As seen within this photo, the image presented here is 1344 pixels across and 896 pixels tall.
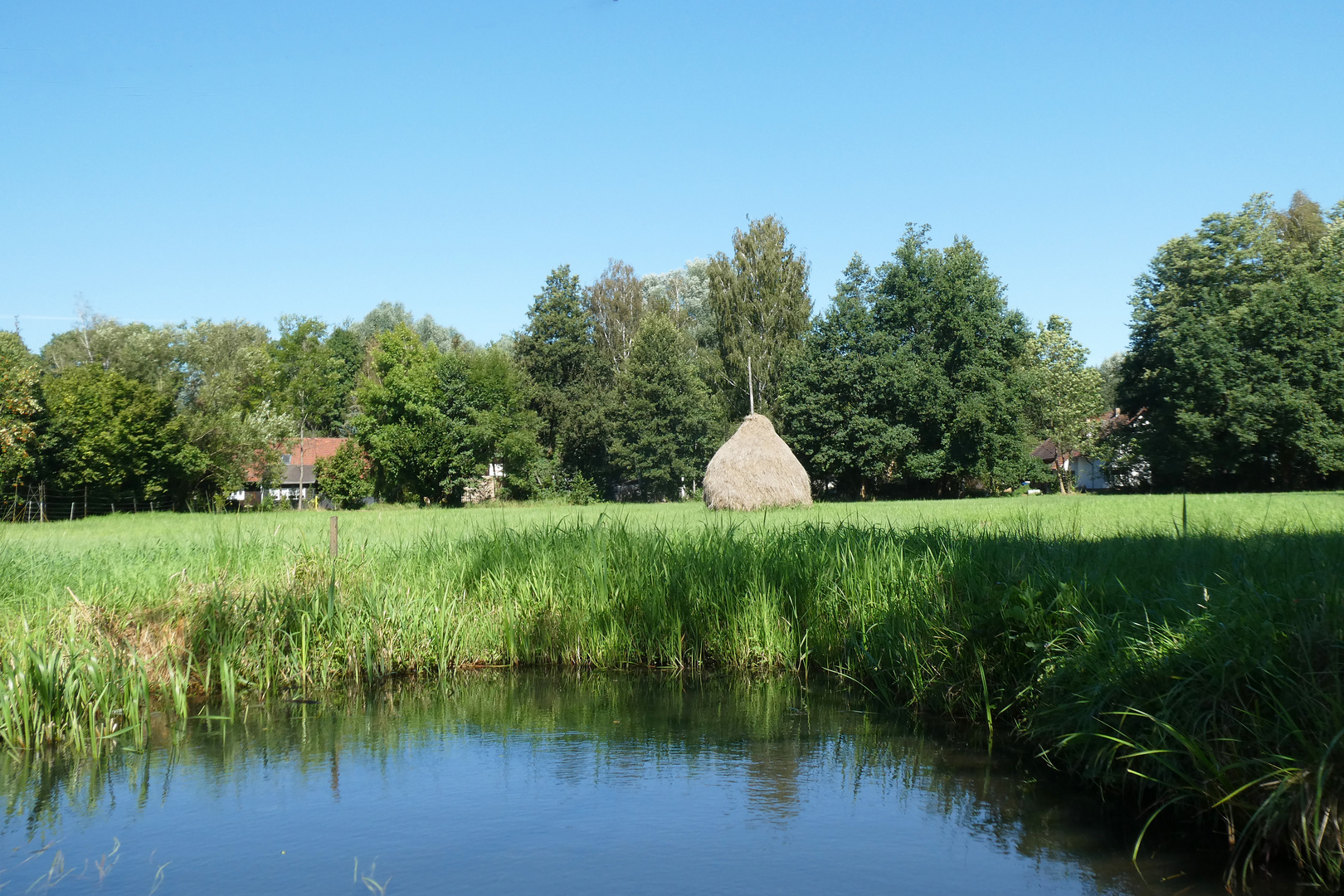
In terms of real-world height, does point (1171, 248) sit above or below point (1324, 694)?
above

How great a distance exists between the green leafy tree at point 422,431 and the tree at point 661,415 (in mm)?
7588

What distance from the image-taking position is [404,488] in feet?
154

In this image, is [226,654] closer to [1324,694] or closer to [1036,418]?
[1324,694]

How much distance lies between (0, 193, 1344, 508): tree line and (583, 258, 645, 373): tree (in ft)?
0.39

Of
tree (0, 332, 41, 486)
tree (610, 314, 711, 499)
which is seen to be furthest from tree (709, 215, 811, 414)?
tree (0, 332, 41, 486)

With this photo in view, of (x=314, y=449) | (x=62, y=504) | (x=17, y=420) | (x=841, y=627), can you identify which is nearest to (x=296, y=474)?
(x=314, y=449)

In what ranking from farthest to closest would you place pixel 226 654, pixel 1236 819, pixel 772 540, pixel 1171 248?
pixel 1171 248 → pixel 772 540 → pixel 226 654 → pixel 1236 819

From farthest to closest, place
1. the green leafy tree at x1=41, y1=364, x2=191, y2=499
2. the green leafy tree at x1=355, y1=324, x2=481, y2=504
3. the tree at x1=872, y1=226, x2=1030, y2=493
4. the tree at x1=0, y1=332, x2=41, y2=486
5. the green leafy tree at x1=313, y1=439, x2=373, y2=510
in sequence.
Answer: the green leafy tree at x1=313, y1=439, x2=373, y2=510 < the green leafy tree at x1=355, y1=324, x2=481, y2=504 < the tree at x1=872, y1=226, x2=1030, y2=493 < the green leafy tree at x1=41, y1=364, x2=191, y2=499 < the tree at x1=0, y1=332, x2=41, y2=486

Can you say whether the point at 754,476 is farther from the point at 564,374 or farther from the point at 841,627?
the point at 564,374

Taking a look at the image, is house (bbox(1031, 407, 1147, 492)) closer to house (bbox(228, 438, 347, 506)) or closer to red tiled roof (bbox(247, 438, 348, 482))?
house (bbox(228, 438, 347, 506))

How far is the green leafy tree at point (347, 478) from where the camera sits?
160ft

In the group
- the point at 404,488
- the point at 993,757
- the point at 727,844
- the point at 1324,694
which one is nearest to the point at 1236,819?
the point at 1324,694

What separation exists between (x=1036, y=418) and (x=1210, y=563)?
4679 cm

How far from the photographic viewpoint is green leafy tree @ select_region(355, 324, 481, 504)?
145 feet
